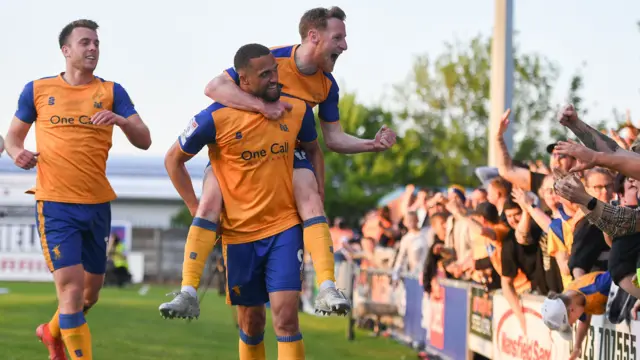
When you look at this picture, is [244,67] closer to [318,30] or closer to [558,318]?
[318,30]

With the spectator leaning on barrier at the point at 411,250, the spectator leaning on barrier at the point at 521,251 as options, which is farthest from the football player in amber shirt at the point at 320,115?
the spectator leaning on barrier at the point at 411,250

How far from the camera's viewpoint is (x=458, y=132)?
50.7m

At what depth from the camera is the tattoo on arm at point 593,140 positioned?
6.85 meters

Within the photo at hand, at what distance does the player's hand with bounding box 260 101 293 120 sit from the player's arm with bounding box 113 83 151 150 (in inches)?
67.0

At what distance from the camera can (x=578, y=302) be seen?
8.09 metres

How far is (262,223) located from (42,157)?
7.21 feet

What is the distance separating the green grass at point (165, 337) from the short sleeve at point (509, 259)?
3211 mm

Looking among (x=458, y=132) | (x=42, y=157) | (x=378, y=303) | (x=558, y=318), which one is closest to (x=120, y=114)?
(x=42, y=157)

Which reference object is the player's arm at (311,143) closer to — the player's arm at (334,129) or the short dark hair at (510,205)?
the player's arm at (334,129)

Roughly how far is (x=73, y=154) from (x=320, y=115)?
194cm

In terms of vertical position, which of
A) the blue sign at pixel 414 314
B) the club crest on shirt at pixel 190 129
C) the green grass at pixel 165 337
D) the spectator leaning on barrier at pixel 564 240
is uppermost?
the club crest on shirt at pixel 190 129

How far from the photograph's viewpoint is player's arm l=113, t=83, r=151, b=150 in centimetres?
823

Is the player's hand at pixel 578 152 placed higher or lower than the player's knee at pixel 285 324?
higher

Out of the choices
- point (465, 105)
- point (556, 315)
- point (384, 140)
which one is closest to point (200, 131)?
point (384, 140)
